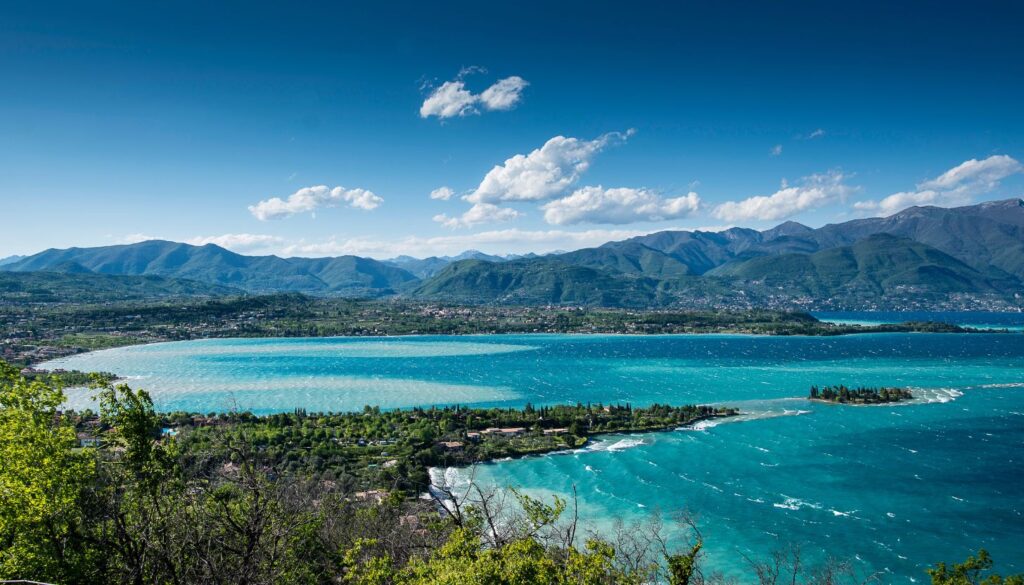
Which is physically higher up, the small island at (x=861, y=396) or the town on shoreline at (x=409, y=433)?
the town on shoreline at (x=409, y=433)

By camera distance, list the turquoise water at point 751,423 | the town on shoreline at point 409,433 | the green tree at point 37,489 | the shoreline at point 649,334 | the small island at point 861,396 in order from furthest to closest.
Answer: the shoreline at point 649,334 → the small island at point 861,396 → the town on shoreline at point 409,433 → the turquoise water at point 751,423 → the green tree at point 37,489

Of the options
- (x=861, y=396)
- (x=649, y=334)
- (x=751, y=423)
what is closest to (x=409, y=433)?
(x=751, y=423)

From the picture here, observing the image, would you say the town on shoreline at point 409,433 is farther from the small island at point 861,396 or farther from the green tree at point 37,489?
the green tree at point 37,489

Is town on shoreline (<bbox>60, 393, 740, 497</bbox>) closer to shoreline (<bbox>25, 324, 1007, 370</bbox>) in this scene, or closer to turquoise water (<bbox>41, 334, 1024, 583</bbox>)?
turquoise water (<bbox>41, 334, 1024, 583</bbox>)

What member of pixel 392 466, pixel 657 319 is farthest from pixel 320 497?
pixel 657 319

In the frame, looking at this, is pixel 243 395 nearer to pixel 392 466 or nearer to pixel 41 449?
pixel 392 466

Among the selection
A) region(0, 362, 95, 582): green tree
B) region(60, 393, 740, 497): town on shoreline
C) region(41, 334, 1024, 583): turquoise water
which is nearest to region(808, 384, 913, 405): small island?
region(41, 334, 1024, 583): turquoise water

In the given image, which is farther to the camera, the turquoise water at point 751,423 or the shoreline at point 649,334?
the shoreline at point 649,334

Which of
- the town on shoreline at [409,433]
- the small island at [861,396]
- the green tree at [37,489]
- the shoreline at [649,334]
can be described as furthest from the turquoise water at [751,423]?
the green tree at [37,489]
